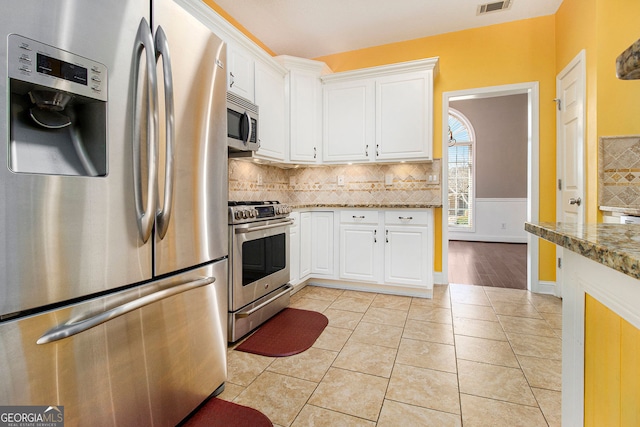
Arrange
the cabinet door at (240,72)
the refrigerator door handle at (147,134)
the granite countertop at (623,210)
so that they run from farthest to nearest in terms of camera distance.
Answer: the cabinet door at (240,72) < the granite countertop at (623,210) < the refrigerator door handle at (147,134)

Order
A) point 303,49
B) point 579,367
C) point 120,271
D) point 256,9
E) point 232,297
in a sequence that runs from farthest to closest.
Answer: point 303,49
point 256,9
point 232,297
point 120,271
point 579,367

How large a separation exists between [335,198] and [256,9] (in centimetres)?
219

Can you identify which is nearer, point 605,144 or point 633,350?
point 633,350

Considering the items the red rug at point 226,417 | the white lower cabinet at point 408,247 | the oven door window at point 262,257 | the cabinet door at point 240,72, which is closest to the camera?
the red rug at point 226,417

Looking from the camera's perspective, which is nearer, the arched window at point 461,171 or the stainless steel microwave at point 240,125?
the stainless steel microwave at point 240,125

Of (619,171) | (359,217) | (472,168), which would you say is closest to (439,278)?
(359,217)

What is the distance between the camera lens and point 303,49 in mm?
3928

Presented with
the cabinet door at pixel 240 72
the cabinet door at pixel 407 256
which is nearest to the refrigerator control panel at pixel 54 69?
the cabinet door at pixel 240 72

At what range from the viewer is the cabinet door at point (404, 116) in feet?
10.6

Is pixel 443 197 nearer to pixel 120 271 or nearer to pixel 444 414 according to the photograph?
pixel 444 414

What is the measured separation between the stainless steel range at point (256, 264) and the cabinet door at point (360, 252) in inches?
31.2

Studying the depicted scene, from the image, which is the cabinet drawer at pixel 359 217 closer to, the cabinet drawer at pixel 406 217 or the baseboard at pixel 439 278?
the cabinet drawer at pixel 406 217

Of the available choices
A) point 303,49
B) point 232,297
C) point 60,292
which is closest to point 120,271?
point 60,292
